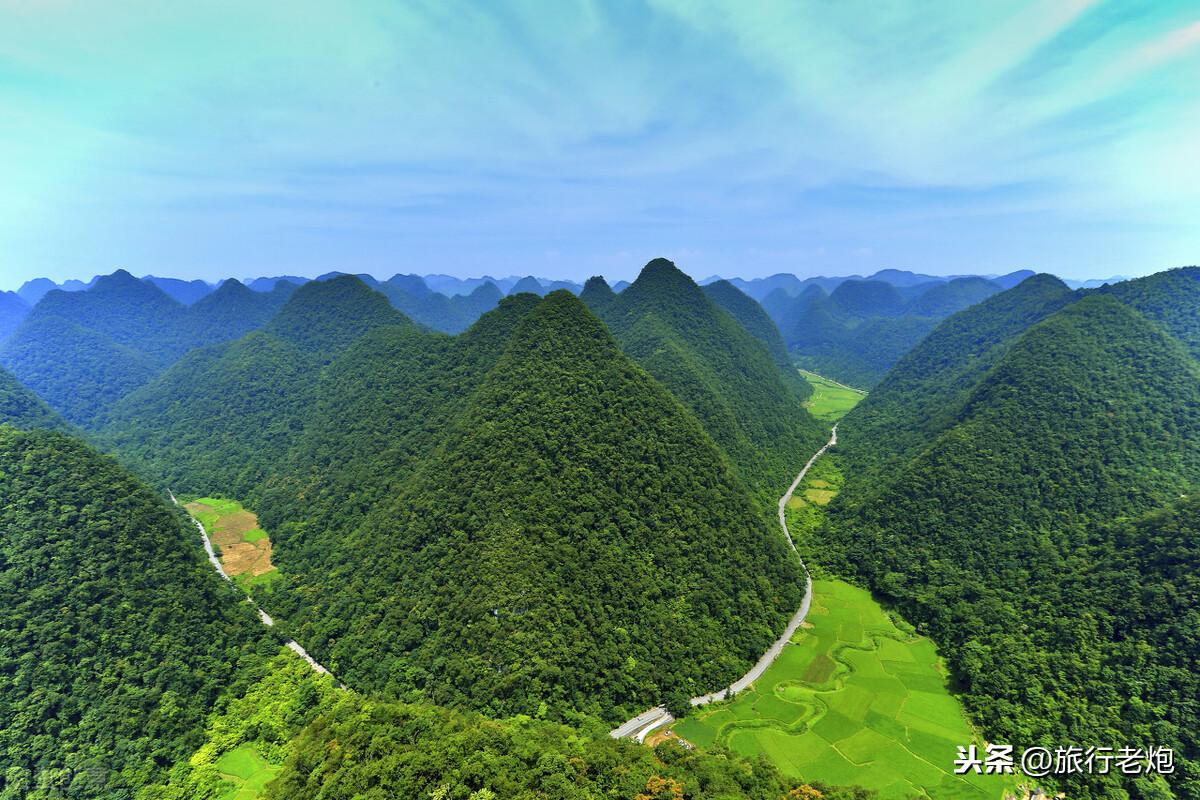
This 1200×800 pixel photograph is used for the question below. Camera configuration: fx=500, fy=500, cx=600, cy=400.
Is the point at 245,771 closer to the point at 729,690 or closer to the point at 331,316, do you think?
the point at 729,690

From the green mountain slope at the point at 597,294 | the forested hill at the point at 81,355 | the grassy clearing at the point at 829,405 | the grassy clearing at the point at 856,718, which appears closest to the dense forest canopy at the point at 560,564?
the grassy clearing at the point at 856,718

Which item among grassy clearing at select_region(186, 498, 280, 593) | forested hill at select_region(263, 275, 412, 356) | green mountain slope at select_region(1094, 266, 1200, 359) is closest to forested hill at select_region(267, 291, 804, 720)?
grassy clearing at select_region(186, 498, 280, 593)

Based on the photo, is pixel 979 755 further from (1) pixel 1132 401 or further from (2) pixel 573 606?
(1) pixel 1132 401

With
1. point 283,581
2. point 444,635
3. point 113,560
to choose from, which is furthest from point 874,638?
point 113,560

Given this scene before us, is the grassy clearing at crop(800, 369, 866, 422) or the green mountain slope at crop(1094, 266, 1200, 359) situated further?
the grassy clearing at crop(800, 369, 866, 422)

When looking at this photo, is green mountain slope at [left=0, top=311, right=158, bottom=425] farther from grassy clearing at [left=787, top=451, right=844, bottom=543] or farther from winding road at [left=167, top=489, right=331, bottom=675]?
grassy clearing at [left=787, top=451, right=844, bottom=543]

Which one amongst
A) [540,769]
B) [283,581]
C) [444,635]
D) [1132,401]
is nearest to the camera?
[540,769]
